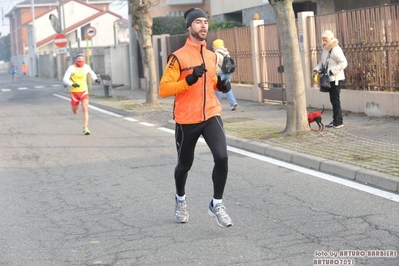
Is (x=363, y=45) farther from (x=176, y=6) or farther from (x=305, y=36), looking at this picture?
(x=176, y=6)

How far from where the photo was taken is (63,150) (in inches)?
546

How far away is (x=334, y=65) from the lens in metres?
13.8

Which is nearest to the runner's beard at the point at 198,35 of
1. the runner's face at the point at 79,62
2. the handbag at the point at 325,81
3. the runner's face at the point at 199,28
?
the runner's face at the point at 199,28

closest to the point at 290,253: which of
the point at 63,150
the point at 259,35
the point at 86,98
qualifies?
the point at 63,150

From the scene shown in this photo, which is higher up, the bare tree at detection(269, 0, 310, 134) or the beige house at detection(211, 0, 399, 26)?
the beige house at detection(211, 0, 399, 26)

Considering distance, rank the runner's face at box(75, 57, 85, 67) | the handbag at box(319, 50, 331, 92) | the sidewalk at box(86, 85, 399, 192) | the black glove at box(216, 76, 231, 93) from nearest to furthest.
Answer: the black glove at box(216, 76, 231, 93) → the sidewalk at box(86, 85, 399, 192) → the handbag at box(319, 50, 331, 92) → the runner's face at box(75, 57, 85, 67)

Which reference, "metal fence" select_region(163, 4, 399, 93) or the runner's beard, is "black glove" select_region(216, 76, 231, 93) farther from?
"metal fence" select_region(163, 4, 399, 93)

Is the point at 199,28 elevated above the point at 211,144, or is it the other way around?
the point at 199,28

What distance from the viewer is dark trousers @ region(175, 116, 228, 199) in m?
7.14

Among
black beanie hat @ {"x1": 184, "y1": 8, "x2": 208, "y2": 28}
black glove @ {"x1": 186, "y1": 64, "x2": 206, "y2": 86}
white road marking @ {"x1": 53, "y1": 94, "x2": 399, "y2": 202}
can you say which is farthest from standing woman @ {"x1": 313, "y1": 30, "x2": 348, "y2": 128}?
black glove @ {"x1": 186, "y1": 64, "x2": 206, "y2": 86}

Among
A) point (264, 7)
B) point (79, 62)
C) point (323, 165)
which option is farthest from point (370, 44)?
point (264, 7)

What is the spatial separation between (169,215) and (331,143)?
4622 mm

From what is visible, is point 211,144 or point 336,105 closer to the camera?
point 211,144

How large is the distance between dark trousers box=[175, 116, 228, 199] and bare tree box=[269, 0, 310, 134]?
19.1 ft
